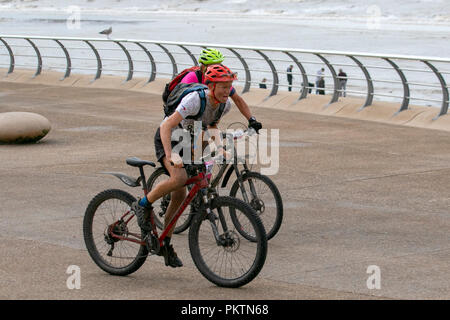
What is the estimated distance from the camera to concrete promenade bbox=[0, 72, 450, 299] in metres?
7.20

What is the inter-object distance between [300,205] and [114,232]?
325cm

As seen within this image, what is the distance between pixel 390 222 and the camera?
9.50 m

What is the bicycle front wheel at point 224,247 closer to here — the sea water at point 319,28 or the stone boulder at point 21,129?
the stone boulder at point 21,129

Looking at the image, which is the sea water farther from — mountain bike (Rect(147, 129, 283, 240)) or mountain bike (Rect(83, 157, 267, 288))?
mountain bike (Rect(83, 157, 267, 288))

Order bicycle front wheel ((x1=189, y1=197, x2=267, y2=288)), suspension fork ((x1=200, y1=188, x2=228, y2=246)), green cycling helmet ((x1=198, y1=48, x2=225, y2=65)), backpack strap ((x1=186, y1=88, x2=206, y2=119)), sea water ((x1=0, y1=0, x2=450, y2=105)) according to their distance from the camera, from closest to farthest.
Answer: bicycle front wheel ((x1=189, y1=197, x2=267, y2=288))
suspension fork ((x1=200, y1=188, x2=228, y2=246))
backpack strap ((x1=186, y1=88, x2=206, y2=119))
green cycling helmet ((x1=198, y1=48, x2=225, y2=65))
sea water ((x1=0, y1=0, x2=450, y2=105))

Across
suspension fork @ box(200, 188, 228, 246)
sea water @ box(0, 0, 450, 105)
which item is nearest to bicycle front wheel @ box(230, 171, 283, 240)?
suspension fork @ box(200, 188, 228, 246)

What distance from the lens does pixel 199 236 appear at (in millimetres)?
7160

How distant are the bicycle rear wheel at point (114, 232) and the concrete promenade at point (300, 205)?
0.39 ft

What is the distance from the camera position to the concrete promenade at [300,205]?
7.20m

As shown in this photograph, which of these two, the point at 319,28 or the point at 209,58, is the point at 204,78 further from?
the point at 319,28

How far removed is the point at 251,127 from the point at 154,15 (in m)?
191

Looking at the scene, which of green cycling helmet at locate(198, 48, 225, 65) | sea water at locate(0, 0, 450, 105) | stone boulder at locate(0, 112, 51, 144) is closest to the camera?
green cycling helmet at locate(198, 48, 225, 65)

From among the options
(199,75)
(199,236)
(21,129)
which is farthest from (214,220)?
(21,129)

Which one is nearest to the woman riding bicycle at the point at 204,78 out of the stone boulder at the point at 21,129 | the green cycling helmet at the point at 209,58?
the green cycling helmet at the point at 209,58
